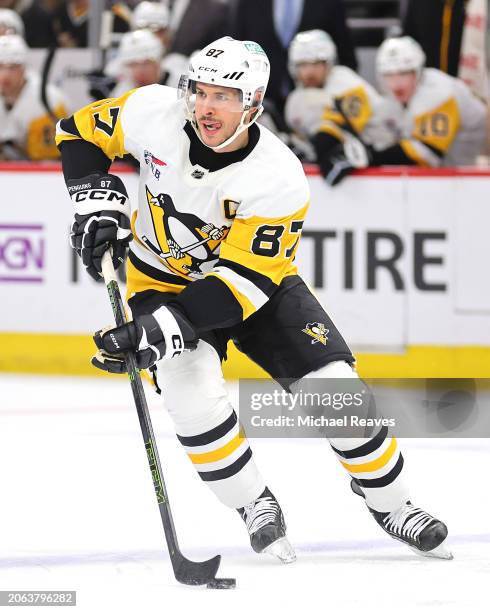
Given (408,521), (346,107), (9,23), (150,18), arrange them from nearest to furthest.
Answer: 1. (408,521)
2. (346,107)
3. (150,18)
4. (9,23)

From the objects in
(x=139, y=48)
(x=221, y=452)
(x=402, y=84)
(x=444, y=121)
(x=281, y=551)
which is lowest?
(x=281, y=551)

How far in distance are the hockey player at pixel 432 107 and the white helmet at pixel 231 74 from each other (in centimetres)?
278

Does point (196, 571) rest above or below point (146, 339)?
below

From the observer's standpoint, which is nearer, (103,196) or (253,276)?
(253,276)

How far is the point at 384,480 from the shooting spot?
3.59m

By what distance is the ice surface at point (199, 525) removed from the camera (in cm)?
314

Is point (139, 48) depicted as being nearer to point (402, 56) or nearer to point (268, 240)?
point (402, 56)

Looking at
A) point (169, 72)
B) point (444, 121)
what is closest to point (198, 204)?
point (444, 121)

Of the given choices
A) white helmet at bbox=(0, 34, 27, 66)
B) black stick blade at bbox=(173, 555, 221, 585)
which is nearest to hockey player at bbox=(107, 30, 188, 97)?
white helmet at bbox=(0, 34, 27, 66)

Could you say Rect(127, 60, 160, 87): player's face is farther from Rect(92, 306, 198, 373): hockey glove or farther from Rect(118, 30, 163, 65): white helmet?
Rect(92, 306, 198, 373): hockey glove

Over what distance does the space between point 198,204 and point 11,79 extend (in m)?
3.55

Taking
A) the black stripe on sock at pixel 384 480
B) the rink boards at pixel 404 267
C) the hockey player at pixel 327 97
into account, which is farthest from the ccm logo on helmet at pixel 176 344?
the hockey player at pixel 327 97

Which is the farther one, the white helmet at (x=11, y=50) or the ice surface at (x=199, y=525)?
the white helmet at (x=11, y=50)

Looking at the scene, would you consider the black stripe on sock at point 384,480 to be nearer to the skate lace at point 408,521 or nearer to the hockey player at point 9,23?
the skate lace at point 408,521
